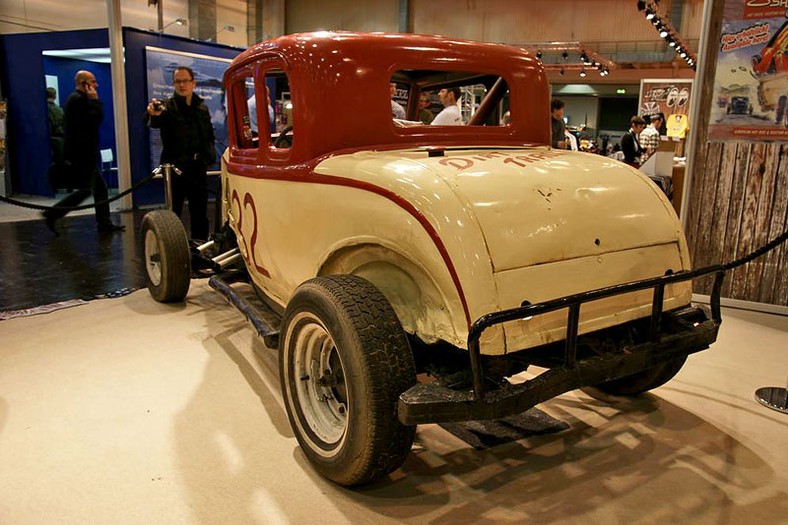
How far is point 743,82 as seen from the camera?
5.08 m

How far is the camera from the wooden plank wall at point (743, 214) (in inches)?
200

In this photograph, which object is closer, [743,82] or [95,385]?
[95,385]

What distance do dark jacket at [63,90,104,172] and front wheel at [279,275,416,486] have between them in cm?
612

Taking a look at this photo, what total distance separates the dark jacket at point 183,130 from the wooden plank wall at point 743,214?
4.71 metres

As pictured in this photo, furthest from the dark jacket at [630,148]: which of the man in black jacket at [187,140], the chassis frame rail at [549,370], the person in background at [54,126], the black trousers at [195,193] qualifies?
the person in background at [54,126]

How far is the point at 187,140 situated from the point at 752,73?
5.17 meters

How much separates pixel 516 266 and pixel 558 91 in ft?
73.9

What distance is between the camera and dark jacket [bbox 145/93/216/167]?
6.16 m

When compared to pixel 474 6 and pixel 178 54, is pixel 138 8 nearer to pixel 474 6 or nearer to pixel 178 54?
pixel 178 54

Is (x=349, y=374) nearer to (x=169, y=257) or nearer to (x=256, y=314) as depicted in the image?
(x=256, y=314)

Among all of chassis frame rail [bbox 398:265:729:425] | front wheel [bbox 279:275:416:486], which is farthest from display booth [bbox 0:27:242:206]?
chassis frame rail [bbox 398:265:729:425]

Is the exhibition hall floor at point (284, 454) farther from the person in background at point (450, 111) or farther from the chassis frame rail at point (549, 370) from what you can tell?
the person in background at point (450, 111)

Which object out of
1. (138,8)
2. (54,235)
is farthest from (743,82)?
(138,8)

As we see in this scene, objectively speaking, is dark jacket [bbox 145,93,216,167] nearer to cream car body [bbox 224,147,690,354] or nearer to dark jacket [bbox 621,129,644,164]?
cream car body [bbox 224,147,690,354]
